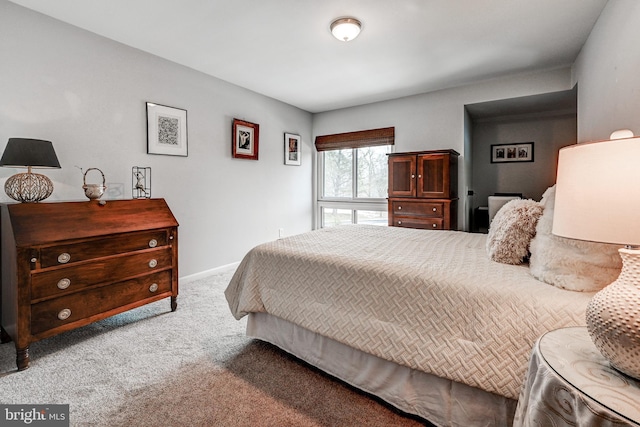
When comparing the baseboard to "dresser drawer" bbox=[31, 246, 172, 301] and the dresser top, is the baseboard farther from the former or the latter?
the dresser top

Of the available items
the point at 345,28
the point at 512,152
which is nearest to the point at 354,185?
the point at 512,152

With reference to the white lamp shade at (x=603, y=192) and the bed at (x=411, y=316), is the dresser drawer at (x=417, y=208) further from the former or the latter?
the white lamp shade at (x=603, y=192)

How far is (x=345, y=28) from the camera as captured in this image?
2.44 m

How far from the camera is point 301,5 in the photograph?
2240 mm

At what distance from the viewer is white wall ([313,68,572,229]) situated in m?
3.55

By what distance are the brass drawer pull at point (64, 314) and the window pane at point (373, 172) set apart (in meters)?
4.07

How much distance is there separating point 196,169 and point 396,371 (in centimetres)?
304

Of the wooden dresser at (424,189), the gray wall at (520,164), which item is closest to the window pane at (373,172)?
the wooden dresser at (424,189)

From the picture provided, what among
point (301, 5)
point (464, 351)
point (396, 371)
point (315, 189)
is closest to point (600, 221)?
point (464, 351)

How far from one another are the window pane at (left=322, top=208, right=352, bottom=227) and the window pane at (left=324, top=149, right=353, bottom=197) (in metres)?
0.28

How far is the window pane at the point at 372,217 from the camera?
4.99 meters

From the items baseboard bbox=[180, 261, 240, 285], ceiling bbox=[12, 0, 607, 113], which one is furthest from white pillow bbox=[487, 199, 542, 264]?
baseboard bbox=[180, 261, 240, 285]

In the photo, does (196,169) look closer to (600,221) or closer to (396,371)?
(396,371)

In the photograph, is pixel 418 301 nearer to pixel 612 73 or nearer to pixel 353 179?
pixel 612 73
